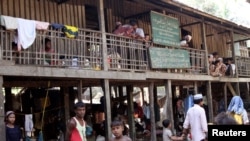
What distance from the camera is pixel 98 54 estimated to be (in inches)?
354

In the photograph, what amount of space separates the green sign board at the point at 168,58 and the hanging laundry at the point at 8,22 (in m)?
4.74

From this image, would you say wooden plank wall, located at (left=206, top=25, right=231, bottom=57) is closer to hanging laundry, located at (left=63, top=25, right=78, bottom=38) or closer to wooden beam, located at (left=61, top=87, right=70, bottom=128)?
wooden beam, located at (left=61, top=87, right=70, bottom=128)

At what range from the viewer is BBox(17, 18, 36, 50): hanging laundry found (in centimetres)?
698

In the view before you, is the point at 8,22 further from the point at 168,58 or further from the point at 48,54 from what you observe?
the point at 168,58

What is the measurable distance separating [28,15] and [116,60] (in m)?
2.62

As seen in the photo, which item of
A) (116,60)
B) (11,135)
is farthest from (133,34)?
(11,135)

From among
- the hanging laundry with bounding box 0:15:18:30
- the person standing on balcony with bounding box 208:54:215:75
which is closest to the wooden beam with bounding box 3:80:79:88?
the hanging laundry with bounding box 0:15:18:30

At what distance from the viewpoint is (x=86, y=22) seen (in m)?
11.4

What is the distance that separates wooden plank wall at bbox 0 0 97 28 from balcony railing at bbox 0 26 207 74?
73 centimetres

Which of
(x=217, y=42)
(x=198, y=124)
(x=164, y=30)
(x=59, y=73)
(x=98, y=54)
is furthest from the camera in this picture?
(x=217, y=42)

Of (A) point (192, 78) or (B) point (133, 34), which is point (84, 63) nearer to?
(B) point (133, 34)

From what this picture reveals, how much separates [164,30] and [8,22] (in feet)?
19.9

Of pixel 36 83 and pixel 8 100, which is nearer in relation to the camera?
pixel 36 83

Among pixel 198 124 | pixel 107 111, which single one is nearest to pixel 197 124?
pixel 198 124
